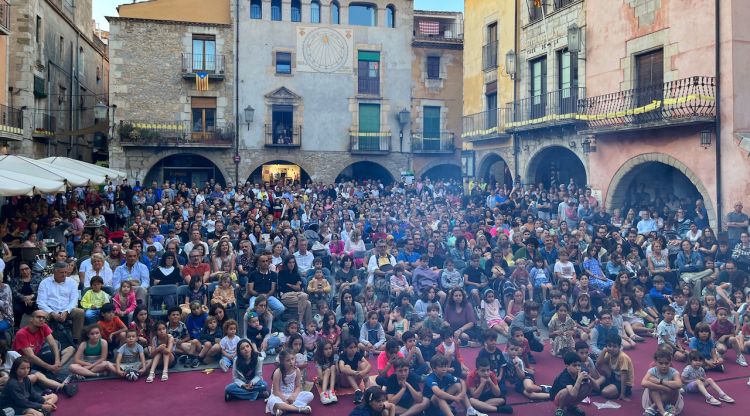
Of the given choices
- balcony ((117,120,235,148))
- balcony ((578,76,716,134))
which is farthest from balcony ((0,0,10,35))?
balcony ((578,76,716,134))

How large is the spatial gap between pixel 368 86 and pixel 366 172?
172 inches

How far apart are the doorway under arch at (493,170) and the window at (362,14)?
942cm

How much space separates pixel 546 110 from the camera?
73.2 feet

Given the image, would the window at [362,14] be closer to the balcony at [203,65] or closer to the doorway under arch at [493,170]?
the balcony at [203,65]

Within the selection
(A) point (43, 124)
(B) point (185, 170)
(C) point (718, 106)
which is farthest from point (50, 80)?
(C) point (718, 106)

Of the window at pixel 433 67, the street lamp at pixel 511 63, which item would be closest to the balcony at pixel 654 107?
the street lamp at pixel 511 63

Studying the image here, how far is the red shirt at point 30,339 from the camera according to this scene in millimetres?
8477

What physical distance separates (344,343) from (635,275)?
7.42 meters

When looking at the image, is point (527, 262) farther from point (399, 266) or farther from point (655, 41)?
point (655, 41)

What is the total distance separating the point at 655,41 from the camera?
18000 millimetres

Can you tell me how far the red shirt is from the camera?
848cm

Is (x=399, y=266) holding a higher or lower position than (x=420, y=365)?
higher

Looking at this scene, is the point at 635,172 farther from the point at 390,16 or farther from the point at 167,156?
the point at 167,156

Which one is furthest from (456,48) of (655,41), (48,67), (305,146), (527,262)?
(527,262)
